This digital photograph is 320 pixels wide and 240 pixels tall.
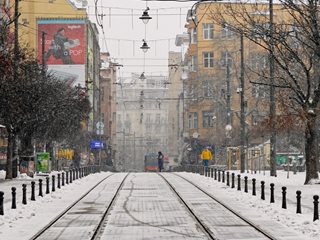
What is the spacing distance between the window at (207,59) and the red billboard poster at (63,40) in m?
14.4

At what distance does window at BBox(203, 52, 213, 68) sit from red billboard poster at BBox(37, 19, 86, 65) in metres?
14.4

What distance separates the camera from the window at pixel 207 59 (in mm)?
99188

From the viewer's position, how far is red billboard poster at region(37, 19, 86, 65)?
316 feet

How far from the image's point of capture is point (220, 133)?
84125 mm

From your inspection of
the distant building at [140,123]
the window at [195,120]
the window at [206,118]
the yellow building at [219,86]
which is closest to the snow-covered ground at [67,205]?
the yellow building at [219,86]

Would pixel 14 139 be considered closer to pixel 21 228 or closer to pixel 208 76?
pixel 21 228

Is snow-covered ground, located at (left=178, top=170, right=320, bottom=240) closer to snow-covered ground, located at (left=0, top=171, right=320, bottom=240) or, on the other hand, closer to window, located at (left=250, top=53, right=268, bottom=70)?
snow-covered ground, located at (left=0, top=171, right=320, bottom=240)

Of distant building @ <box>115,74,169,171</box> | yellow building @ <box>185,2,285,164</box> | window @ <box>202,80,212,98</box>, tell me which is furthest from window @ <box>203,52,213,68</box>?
distant building @ <box>115,74,169,171</box>

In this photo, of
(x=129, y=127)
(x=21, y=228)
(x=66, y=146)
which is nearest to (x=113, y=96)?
(x=129, y=127)

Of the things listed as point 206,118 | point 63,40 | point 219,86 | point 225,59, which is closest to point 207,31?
point 206,118

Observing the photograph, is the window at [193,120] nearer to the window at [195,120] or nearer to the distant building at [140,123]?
the window at [195,120]

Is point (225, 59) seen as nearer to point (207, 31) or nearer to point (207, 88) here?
point (207, 88)

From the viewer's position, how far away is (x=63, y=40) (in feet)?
320

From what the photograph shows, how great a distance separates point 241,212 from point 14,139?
22.7m
